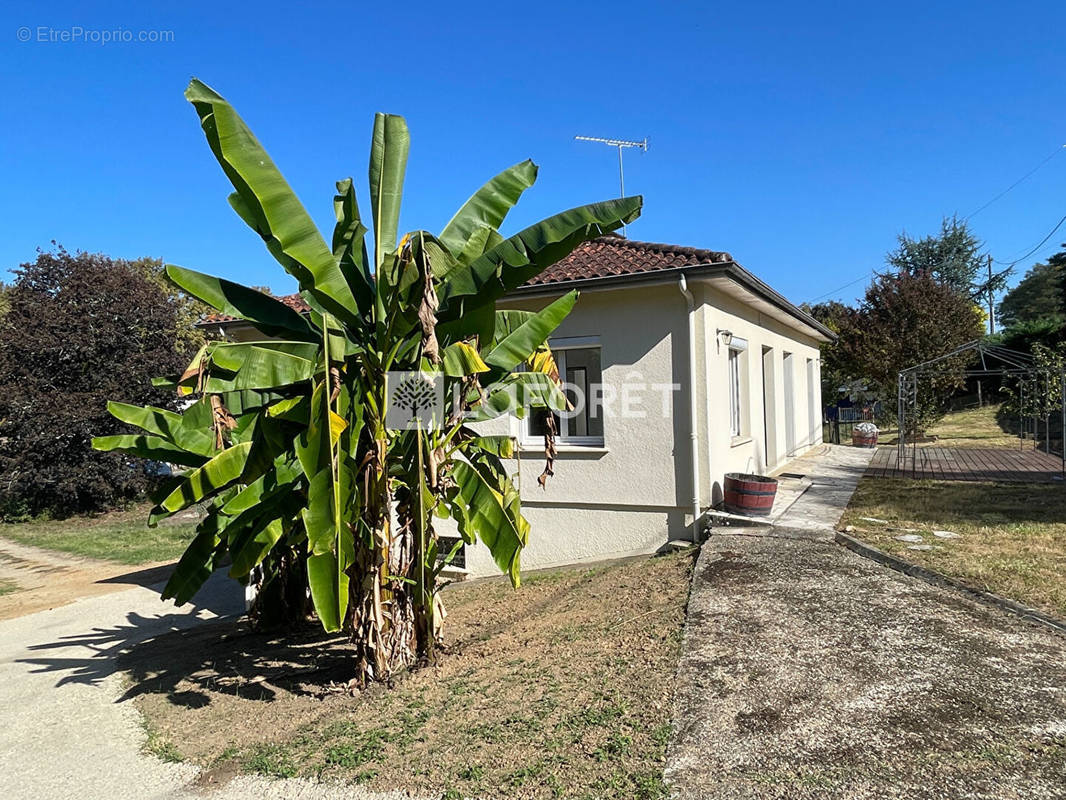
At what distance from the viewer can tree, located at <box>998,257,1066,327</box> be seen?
52156mm

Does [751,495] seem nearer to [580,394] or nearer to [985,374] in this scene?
[580,394]

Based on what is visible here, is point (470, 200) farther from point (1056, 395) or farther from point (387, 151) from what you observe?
point (1056, 395)

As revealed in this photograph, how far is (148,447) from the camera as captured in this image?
5.12 metres

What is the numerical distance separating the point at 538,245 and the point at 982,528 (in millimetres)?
7908

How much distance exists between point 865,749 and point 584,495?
6.50 m

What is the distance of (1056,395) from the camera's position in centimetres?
1834

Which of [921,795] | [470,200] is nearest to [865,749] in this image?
[921,795]

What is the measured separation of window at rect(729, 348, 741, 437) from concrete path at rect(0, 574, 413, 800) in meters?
9.09

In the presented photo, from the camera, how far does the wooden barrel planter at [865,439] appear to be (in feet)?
65.6

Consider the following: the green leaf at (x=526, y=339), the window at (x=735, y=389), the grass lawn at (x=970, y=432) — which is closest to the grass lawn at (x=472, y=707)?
the green leaf at (x=526, y=339)

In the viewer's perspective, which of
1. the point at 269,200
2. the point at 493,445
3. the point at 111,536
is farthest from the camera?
the point at 111,536

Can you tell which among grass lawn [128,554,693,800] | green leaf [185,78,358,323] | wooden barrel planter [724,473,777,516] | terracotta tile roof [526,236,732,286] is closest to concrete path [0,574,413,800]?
grass lawn [128,554,693,800]

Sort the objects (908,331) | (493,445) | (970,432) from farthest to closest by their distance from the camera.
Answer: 1. (908,331)
2. (970,432)
3. (493,445)

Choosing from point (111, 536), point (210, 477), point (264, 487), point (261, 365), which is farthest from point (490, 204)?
point (111, 536)
